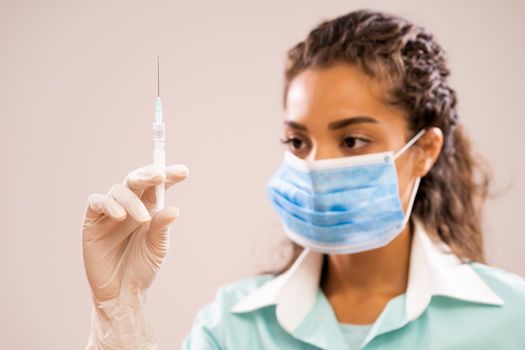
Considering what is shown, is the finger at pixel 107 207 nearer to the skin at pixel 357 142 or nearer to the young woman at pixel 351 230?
the young woman at pixel 351 230

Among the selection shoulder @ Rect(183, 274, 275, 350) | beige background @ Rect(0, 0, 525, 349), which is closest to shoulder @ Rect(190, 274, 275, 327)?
shoulder @ Rect(183, 274, 275, 350)

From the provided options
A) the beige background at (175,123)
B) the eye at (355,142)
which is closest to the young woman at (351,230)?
the eye at (355,142)

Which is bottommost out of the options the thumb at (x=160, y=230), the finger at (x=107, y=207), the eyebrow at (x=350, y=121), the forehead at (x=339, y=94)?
the thumb at (x=160, y=230)

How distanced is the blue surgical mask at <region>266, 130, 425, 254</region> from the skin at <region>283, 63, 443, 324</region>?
0.03 meters

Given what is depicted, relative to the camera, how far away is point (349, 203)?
5.45 feet

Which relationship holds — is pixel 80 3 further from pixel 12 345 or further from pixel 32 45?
pixel 12 345

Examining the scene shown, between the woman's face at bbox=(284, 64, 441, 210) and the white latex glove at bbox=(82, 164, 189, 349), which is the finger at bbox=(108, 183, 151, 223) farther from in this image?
the woman's face at bbox=(284, 64, 441, 210)

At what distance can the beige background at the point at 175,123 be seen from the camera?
2.89 meters

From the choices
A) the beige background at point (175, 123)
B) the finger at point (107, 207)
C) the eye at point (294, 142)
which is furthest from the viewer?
the beige background at point (175, 123)

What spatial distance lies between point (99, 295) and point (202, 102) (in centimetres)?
130

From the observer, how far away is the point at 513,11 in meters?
2.89

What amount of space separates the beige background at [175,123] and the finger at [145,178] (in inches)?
A: 48.5

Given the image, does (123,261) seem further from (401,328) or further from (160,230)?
(401,328)

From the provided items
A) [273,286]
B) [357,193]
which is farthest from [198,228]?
[357,193]
